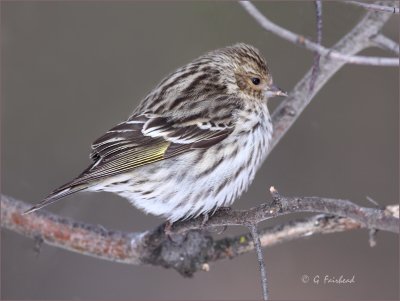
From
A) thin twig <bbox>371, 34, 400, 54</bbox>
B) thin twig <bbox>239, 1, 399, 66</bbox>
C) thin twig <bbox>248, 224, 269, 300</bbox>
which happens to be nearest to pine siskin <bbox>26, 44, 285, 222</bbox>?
thin twig <bbox>248, 224, 269, 300</bbox>

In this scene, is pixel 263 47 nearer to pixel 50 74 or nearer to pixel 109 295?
pixel 50 74

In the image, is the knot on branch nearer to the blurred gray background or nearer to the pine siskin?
the pine siskin

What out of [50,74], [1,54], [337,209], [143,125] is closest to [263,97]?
[143,125]

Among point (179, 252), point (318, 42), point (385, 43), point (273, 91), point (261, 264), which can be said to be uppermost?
point (385, 43)

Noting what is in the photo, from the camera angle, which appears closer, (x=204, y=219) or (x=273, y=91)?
(x=204, y=219)

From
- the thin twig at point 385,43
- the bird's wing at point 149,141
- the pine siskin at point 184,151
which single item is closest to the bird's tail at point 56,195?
the pine siskin at point 184,151

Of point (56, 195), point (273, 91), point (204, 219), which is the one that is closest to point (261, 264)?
point (204, 219)

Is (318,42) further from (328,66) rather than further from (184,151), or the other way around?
(184,151)
